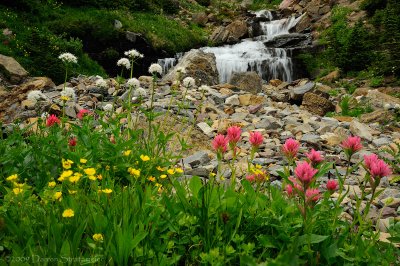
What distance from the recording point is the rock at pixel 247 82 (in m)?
12.2

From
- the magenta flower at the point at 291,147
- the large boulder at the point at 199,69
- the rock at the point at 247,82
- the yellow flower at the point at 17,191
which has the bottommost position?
the rock at the point at 247,82

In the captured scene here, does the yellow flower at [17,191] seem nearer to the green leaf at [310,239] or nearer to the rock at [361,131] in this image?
the green leaf at [310,239]

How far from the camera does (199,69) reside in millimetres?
12344

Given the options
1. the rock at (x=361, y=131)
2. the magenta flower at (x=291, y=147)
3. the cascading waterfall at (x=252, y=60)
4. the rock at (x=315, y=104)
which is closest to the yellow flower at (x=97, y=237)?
the magenta flower at (x=291, y=147)

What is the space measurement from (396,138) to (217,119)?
3.59m

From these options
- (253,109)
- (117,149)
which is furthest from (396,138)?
(117,149)

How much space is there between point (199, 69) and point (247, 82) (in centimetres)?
167

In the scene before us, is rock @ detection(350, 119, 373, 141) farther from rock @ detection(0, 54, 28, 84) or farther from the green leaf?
rock @ detection(0, 54, 28, 84)

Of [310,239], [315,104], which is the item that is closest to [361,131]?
[315,104]

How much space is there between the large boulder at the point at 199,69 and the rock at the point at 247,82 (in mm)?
808

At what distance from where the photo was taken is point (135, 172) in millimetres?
2373

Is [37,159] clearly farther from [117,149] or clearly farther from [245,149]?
[245,149]

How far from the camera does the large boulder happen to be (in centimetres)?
1202

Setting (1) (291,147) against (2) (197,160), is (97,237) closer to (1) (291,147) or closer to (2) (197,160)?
(1) (291,147)
